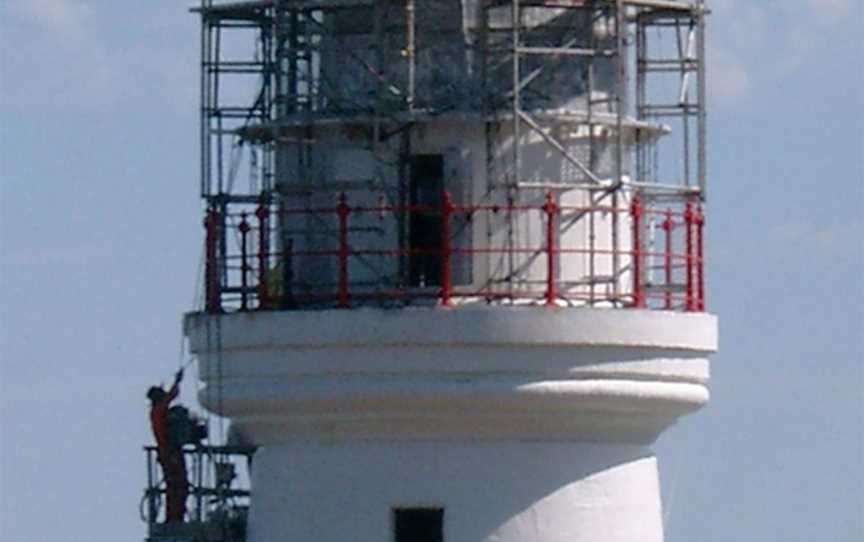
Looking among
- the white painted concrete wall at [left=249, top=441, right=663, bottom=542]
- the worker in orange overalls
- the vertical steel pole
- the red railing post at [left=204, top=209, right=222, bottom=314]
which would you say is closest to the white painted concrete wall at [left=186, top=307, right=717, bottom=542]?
the white painted concrete wall at [left=249, top=441, right=663, bottom=542]

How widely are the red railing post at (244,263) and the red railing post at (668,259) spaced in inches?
139

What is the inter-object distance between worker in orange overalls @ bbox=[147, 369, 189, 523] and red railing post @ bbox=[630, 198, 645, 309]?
4400mm

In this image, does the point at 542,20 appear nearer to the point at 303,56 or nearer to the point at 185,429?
the point at 303,56

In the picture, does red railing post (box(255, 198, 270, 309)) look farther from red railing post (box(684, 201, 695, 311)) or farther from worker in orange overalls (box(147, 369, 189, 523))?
red railing post (box(684, 201, 695, 311))

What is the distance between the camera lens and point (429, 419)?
24016 millimetres

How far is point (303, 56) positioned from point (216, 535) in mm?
4331

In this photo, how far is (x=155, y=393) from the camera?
26.1 meters

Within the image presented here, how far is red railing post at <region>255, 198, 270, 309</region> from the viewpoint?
80.1ft

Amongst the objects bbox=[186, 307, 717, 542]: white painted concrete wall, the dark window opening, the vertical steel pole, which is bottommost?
the dark window opening

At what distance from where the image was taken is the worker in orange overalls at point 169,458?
85.7ft

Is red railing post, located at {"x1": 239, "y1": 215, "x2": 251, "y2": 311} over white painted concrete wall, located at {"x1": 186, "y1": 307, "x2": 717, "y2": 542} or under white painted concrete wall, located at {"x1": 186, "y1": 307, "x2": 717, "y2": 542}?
over

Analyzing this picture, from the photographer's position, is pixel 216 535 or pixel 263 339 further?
pixel 216 535

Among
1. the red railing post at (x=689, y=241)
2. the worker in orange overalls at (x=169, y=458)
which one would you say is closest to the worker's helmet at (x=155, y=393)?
the worker in orange overalls at (x=169, y=458)

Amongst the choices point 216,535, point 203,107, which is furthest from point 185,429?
point 203,107
